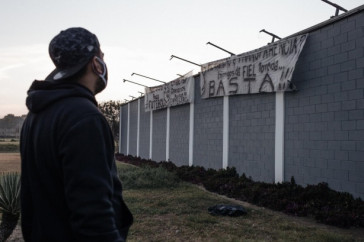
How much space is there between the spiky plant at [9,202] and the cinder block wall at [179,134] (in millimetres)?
11674

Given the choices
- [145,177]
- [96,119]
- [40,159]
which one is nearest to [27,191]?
[40,159]

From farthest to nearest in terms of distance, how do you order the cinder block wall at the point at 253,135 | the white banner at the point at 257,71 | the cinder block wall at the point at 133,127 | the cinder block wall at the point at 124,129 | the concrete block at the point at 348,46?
the cinder block wall at the point at 124,129 < the cinder block wall at the point at 133,127 < the cinder block wall at the point at 253,135 < the white banner at the point at 257,71 < the concrete block at the point at 348,46

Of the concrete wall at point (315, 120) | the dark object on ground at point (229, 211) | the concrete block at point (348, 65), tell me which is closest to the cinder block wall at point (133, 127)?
the concrete wall at point (315, 120)

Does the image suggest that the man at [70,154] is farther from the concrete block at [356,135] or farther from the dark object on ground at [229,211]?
the concrete block at [356,135]

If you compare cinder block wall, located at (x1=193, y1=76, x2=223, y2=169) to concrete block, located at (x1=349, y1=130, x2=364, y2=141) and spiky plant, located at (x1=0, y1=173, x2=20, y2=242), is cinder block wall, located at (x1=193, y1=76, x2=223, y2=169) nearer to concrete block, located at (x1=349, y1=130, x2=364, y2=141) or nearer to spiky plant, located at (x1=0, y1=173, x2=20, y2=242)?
concrete block, located at (x1=349, y1=130, x2=364, y2=141)

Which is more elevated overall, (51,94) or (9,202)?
(51,94)

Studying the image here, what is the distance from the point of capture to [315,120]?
941 centimetres

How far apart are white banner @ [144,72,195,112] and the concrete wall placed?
2993mm

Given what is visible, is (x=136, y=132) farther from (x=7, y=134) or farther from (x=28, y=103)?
(x=7, y=134)

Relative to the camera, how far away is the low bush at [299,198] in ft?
23.9

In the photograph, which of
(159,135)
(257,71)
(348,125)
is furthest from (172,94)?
(348,125)

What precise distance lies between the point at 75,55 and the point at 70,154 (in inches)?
20.5

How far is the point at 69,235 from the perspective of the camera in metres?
1.74

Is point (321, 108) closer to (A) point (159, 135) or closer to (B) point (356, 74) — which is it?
(B) point (356, 74)
